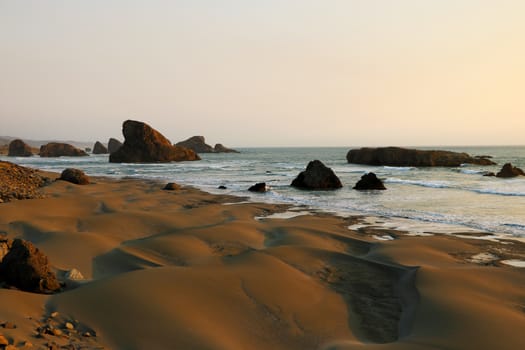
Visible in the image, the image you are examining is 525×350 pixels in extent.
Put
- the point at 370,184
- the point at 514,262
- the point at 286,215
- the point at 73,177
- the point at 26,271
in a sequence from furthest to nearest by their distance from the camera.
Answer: the point at 370,184, the point at 73,177, the point at 286,215, the point at 514,262, the point at 26,271

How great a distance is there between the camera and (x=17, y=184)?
48.9 ft

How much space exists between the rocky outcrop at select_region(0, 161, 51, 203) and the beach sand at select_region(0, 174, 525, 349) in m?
3.19

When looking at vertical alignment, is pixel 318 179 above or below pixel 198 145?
below

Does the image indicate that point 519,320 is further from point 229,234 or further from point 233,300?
point 229,234

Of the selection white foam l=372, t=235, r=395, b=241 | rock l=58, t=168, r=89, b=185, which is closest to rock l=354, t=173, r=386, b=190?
white foam l=372, t=235, r=395, b=241

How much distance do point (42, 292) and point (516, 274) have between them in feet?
22.9

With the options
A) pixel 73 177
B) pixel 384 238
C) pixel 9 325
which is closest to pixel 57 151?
pixel 73 177

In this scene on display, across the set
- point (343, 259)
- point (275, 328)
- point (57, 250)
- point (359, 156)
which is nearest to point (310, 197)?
point (343, 259)

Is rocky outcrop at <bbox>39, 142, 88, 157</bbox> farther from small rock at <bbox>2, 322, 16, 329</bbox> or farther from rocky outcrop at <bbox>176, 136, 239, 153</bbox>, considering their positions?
small rock at <bbox>2, 322, 16, 329</bbox>

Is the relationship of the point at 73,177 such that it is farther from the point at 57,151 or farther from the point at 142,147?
the point at 57,151

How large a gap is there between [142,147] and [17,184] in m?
61.4

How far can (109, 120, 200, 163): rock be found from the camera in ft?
238

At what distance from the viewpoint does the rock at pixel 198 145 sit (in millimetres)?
147750

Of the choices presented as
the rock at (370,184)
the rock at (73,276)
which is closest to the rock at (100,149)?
the rock at (370,184)
